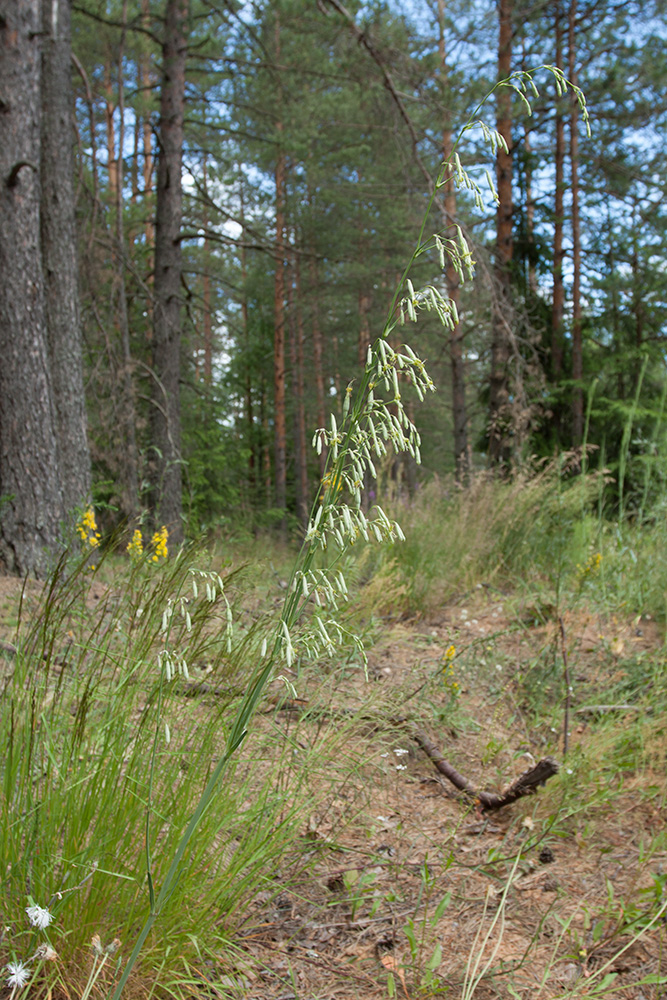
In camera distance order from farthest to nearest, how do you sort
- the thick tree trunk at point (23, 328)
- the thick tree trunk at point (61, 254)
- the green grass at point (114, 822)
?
1. the thick tree trunk at point (61, 254)
2. the thick tree trunk at point (23, 328)
3. the green grass at point (114, 822)

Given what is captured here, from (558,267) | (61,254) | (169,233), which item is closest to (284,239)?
(558,267)

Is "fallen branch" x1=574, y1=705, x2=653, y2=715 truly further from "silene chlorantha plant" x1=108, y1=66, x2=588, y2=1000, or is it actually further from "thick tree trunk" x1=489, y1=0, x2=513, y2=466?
"thick tree trunk" x1=489, y1=0, x2=513, y2=466

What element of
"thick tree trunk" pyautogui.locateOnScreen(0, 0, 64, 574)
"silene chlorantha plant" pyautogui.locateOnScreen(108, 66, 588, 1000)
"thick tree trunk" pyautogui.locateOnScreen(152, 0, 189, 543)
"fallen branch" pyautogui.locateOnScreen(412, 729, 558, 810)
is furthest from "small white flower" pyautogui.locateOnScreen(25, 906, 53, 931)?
"thick tree trunk" pyautogui.locateOnScreen(152, 0, 189, 543)

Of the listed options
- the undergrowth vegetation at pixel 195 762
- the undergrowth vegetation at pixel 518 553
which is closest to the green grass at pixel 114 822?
the undergrowth vegetation at pixel 195 762

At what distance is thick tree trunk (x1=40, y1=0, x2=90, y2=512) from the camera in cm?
524

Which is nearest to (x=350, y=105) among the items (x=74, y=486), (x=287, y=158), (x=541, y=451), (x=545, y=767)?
(x=287, y=158)

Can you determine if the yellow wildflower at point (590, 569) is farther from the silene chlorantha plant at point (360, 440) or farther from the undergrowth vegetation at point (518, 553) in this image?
the silene chlorantha plant at point (360, 440)

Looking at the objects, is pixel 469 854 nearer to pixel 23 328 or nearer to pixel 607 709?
pixel 607 709

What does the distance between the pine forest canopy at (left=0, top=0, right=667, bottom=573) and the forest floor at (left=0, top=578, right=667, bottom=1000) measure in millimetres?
1239

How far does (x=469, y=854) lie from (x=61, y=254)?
206 inches

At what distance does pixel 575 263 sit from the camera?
1123cm

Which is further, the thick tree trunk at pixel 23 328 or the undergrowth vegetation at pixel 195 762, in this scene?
the thick tree trunk at pixel 23 328

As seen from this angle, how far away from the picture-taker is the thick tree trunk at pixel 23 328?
4441 millimetres

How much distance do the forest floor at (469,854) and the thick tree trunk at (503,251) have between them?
5.12 meters
